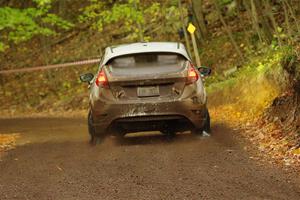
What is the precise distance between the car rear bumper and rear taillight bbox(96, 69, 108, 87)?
1.01 feet

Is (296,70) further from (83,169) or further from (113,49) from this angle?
(83,169)

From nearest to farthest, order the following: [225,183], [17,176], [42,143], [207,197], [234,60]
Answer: [207,197] → [225,183] → [17,176] → [42,143] → [234,60]

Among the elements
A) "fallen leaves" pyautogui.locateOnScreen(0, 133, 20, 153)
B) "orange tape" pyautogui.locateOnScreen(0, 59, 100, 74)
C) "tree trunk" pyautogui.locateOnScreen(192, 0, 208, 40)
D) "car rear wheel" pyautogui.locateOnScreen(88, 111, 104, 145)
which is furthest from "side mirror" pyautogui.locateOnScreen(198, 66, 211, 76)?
"orange tape" pyautogui.locateOnScreen(0, 59, 100, 74)

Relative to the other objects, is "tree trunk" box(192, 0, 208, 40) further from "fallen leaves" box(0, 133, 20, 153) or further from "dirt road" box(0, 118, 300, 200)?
"dirt road" box(0, 118, 300, 200)

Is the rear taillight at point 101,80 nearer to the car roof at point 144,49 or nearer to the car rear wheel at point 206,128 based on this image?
the car roof at point 144,49

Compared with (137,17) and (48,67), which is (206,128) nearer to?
(137,17)

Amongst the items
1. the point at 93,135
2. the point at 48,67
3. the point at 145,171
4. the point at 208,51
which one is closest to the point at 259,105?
the point at 93,135

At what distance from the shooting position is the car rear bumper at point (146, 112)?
32.6ft

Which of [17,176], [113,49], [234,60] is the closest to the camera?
[17,176]

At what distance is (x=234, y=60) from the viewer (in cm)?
2164

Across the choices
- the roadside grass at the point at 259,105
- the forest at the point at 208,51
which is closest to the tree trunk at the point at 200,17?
the forest at the point at 208,51

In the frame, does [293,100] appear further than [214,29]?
No

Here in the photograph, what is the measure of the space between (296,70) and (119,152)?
3.37 meters

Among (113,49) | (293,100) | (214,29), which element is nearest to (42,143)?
(113,49)
